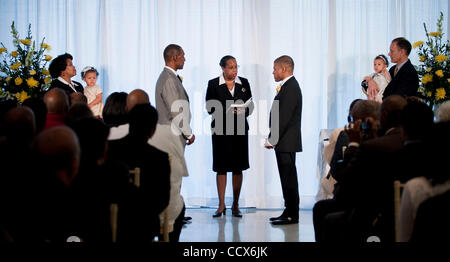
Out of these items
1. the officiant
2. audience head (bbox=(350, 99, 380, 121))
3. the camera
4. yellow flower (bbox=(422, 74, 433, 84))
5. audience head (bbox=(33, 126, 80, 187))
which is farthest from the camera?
the camera

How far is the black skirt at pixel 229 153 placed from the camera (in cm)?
621

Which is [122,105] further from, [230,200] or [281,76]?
[230,200]

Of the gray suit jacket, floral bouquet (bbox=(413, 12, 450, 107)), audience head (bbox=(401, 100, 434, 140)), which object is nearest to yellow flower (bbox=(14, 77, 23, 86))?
the gray suit jacket

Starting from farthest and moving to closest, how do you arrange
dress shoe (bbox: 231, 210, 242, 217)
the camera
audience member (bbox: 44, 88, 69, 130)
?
1. the camera
2. dress shoe (bbox: 231, 210, 242, 217)
3. audience member (bbox: 44, 88, 69, 130)

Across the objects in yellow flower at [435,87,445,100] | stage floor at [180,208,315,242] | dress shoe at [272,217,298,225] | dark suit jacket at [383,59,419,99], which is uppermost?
dark suit jacket at [383,59,419,99]

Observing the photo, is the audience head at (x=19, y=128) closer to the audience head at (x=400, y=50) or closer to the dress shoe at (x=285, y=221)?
the dress shoe at (x=285, y=221)

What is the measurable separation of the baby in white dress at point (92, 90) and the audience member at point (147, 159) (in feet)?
10.6

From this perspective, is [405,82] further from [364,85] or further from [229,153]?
[229,153]

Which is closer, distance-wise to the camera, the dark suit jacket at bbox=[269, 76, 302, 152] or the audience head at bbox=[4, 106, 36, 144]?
the audience head at bbox=[4, 106, 36, 144]

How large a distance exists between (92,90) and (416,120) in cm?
439

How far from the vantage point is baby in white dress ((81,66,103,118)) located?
6422 mm

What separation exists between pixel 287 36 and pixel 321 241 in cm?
396

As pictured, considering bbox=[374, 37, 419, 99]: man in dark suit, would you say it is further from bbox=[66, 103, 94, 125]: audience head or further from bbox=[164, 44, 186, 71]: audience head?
bbox=[66, 103, 94, 125]: audience head

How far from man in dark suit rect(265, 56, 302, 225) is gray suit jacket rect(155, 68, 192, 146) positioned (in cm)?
85
